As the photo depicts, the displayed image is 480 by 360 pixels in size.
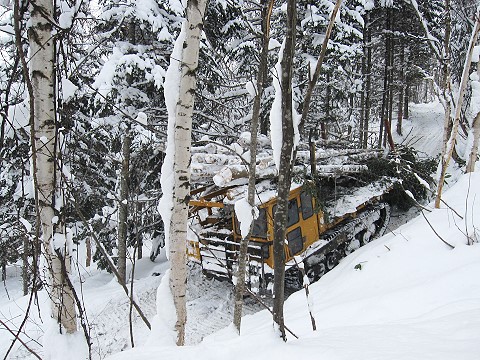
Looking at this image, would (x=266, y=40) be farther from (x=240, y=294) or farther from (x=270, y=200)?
(x=270, y=200)

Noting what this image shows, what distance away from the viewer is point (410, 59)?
22375 mm

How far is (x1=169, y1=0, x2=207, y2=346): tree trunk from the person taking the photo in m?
3.07

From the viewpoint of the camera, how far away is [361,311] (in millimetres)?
4090

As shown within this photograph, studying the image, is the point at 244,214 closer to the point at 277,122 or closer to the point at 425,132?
the point at 277,122

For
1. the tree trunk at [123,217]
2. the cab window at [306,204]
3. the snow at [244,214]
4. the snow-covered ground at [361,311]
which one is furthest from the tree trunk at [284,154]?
the tree trunk at [123,217]

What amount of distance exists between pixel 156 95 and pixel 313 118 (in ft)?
19.7

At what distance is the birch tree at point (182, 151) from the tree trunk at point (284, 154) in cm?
109

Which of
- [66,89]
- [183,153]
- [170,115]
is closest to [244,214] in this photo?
[183,153]

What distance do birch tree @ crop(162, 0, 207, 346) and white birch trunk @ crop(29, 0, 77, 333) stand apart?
1.06 m

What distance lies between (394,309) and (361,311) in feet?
1.43

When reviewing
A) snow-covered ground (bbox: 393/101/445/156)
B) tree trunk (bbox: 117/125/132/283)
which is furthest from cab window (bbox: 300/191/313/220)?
snow-covered ground (bbox: 393/101/445/156)

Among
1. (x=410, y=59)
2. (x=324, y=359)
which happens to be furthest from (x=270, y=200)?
(x=410, y=59)

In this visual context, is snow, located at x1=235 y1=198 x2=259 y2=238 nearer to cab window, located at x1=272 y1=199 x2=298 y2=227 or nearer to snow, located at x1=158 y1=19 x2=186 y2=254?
snow, located at x1=158 y1=19 x2=186 y2=254

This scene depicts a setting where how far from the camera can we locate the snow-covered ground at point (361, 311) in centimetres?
230
